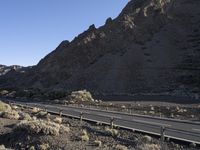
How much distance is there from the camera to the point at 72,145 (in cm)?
1706

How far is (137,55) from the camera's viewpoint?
83.5m

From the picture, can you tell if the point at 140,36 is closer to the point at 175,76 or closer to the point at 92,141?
the point at 175,76

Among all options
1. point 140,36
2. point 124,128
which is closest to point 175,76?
point 140,36

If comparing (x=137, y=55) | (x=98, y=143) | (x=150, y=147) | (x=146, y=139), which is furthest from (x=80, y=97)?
(x=150, y=147)

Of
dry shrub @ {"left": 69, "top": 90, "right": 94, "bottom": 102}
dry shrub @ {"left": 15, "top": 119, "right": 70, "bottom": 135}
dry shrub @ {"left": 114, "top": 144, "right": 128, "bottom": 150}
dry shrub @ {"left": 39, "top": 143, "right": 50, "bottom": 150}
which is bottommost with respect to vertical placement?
dry shrub @ {"left": 39, "top": 143, "right": 50, "bottom": 150}

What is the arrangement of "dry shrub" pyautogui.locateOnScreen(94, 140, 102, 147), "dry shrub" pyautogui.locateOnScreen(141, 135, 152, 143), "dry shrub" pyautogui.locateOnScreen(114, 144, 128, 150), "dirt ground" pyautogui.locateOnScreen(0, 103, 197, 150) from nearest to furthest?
"dry shrub" pyautogui.locateOnScreen(114, 144, 128, 150), "dirt ground" pyautogui.locateOnScreen(0, 103, 197, 150), "dry shrub" pyautogui.locateOnScreen(94, 140, 102, 147), "dry shrub" pyautogui.locateOnScreen(141, 135, 152, 143)

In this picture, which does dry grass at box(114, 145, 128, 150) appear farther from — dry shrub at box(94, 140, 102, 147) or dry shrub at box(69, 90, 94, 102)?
dry shrub at box(69, 90, 94, 102)

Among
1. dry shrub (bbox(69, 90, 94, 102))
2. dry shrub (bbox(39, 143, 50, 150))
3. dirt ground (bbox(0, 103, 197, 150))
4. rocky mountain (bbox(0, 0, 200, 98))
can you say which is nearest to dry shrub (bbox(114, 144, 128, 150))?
dirt ground (bbox(0, 103, 197, 150))

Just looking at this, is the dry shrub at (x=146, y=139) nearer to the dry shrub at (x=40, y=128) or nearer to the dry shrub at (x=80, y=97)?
the dry shrub at (x=40, y=128)

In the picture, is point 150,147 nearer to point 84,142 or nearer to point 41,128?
point 84,142

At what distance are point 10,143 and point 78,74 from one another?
65.6 metres

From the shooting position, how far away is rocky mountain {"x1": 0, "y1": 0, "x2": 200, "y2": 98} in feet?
245

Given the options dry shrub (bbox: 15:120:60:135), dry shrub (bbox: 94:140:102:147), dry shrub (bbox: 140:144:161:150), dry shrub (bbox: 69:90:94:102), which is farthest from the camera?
dry shrub (bbox: 69:90:94:102)

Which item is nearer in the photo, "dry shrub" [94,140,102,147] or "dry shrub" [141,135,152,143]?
"dry shrub" [94,140,102,147]
